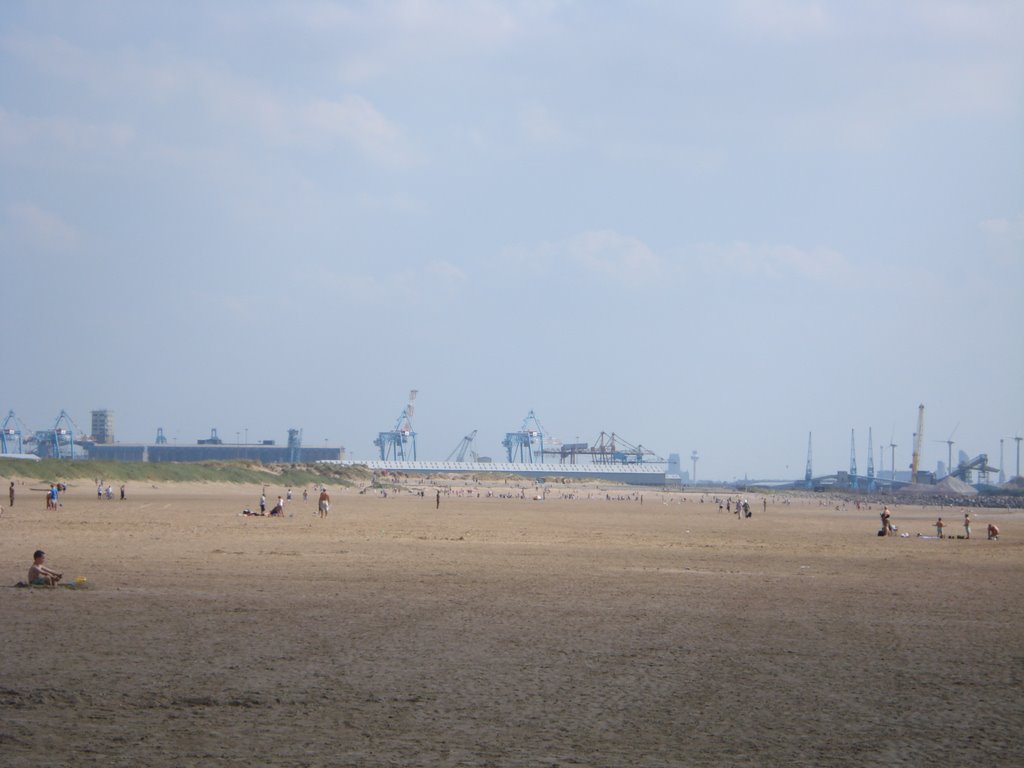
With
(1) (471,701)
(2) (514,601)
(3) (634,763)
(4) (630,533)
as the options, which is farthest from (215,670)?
(4) (630,533)

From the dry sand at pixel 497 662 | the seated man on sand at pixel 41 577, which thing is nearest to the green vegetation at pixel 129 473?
the dry sand at pixel 497 662

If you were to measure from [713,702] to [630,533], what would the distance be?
79.0 ft

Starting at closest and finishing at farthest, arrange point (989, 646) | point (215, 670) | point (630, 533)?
point (215, 670) → point (989, 646) → point (630, 533)

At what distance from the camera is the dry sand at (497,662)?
7.41 meters

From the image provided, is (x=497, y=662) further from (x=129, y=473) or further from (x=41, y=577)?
(x=129, y=473)

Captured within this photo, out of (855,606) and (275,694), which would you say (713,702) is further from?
(855,606)

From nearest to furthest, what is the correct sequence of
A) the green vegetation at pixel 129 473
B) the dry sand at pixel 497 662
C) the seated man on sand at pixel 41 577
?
the dry sand at pixel 497 662 → the seated man on sand at pixel 41 577 → the green vegetation at pixel 129 473

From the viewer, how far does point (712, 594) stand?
16.1 metres

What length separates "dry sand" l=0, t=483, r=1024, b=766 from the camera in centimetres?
741

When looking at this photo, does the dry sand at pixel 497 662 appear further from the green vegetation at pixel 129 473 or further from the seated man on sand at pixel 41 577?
the green vegetation at pixel 129 473

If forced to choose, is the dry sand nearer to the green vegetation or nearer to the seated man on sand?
the seated man on sand

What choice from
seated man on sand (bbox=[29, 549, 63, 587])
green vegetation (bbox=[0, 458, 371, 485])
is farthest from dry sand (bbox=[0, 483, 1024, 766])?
green vegetation (bbox=[0, 458, 371, 485])

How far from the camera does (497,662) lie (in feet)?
33.9

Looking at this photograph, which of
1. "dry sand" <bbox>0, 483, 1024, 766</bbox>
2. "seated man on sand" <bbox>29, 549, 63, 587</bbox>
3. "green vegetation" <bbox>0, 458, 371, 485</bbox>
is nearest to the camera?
"dry sand" <bbox>0, 483, 1024, 766</bbox>
